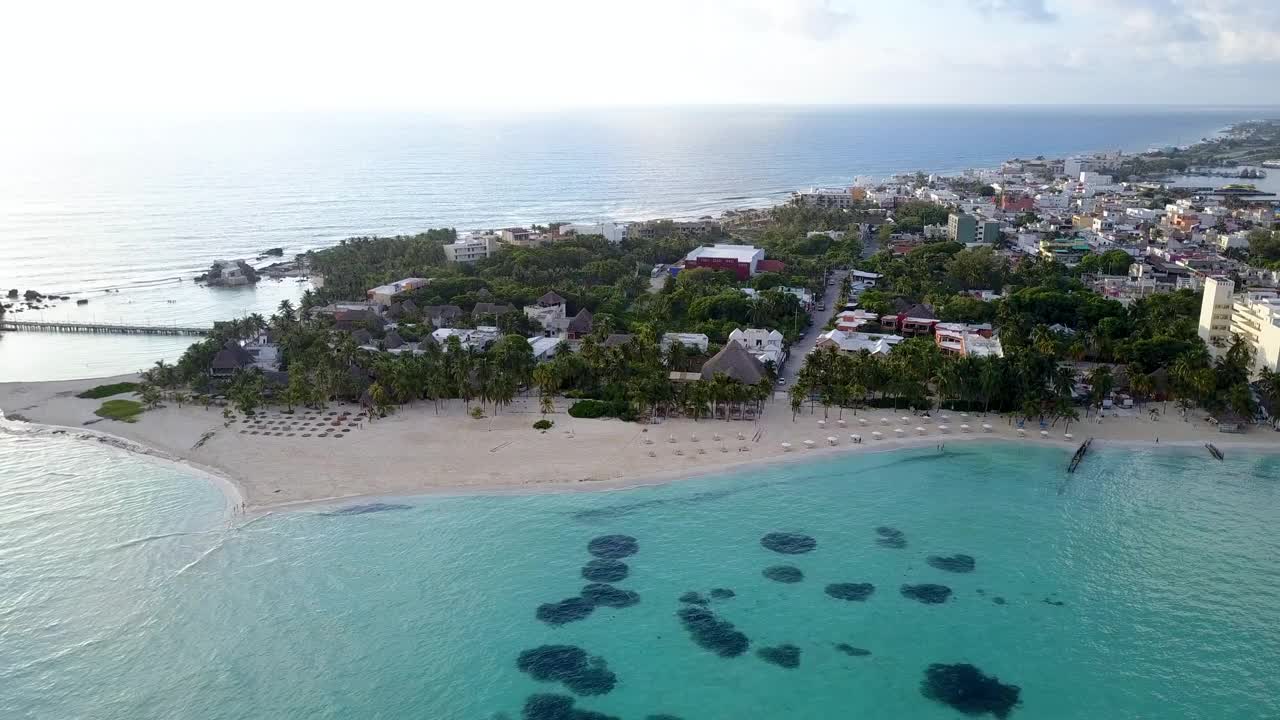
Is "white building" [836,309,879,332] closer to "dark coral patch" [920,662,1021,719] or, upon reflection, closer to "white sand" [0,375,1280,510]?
"white sand" [0,375,1280,510]

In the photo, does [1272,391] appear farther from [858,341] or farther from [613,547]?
[613,547]

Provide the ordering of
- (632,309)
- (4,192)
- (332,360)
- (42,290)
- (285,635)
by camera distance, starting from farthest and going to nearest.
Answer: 1. (4,192)
2. (42,290)
3. (632,309)
4. (332,360)
5. (285,635)

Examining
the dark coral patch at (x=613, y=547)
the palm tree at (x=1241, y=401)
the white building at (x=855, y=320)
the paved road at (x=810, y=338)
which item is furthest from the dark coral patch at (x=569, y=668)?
the white building at (x=855, y=320)

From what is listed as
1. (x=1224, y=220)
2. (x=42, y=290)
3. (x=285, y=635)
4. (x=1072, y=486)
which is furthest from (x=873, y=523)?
(x=1224, y=220)

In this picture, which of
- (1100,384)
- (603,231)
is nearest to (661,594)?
(1100,384)

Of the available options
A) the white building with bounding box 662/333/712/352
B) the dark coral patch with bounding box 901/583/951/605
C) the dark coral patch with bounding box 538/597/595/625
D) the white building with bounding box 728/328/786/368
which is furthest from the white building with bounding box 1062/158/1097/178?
the dark coral patch with bounding box 538/597/595/625

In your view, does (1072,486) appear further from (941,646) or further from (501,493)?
(501,493)

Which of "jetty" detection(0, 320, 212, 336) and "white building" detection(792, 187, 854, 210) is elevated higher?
"white building" detection(792, 187, 854, 210)
